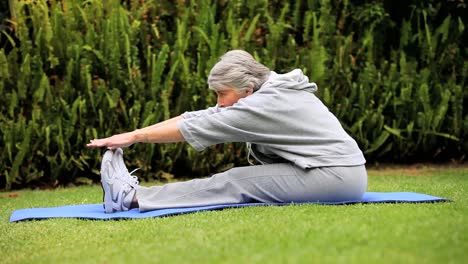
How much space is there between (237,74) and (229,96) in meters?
0.19

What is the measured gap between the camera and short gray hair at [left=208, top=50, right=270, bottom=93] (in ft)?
19.1

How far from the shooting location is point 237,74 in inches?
229

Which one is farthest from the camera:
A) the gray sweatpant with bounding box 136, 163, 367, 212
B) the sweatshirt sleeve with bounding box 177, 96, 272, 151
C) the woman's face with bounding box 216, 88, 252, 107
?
the woman's face with bounding box 216, 88, 252, 107

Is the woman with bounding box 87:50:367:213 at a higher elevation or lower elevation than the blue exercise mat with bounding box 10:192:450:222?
higher

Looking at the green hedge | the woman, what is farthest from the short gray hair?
the green hedge

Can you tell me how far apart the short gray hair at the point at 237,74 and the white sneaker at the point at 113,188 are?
35.4 inches

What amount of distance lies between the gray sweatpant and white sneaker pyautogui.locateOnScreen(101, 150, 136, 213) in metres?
0.10


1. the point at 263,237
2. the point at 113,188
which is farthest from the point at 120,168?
the point at 263,237

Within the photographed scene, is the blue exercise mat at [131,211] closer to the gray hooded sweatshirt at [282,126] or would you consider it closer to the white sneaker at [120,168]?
the white sneaker at [120,168]

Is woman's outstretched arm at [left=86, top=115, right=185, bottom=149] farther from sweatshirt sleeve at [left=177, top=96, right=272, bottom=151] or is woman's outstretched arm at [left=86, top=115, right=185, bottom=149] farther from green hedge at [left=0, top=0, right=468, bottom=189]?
green hedge at [left=0, top=0, right=468, bottom=189]

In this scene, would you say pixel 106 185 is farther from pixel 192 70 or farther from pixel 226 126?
pixel 192 70

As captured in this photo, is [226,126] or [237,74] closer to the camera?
[226,126]

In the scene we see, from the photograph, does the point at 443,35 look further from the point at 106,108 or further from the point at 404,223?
the point at 404,223

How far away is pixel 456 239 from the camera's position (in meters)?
4.18
